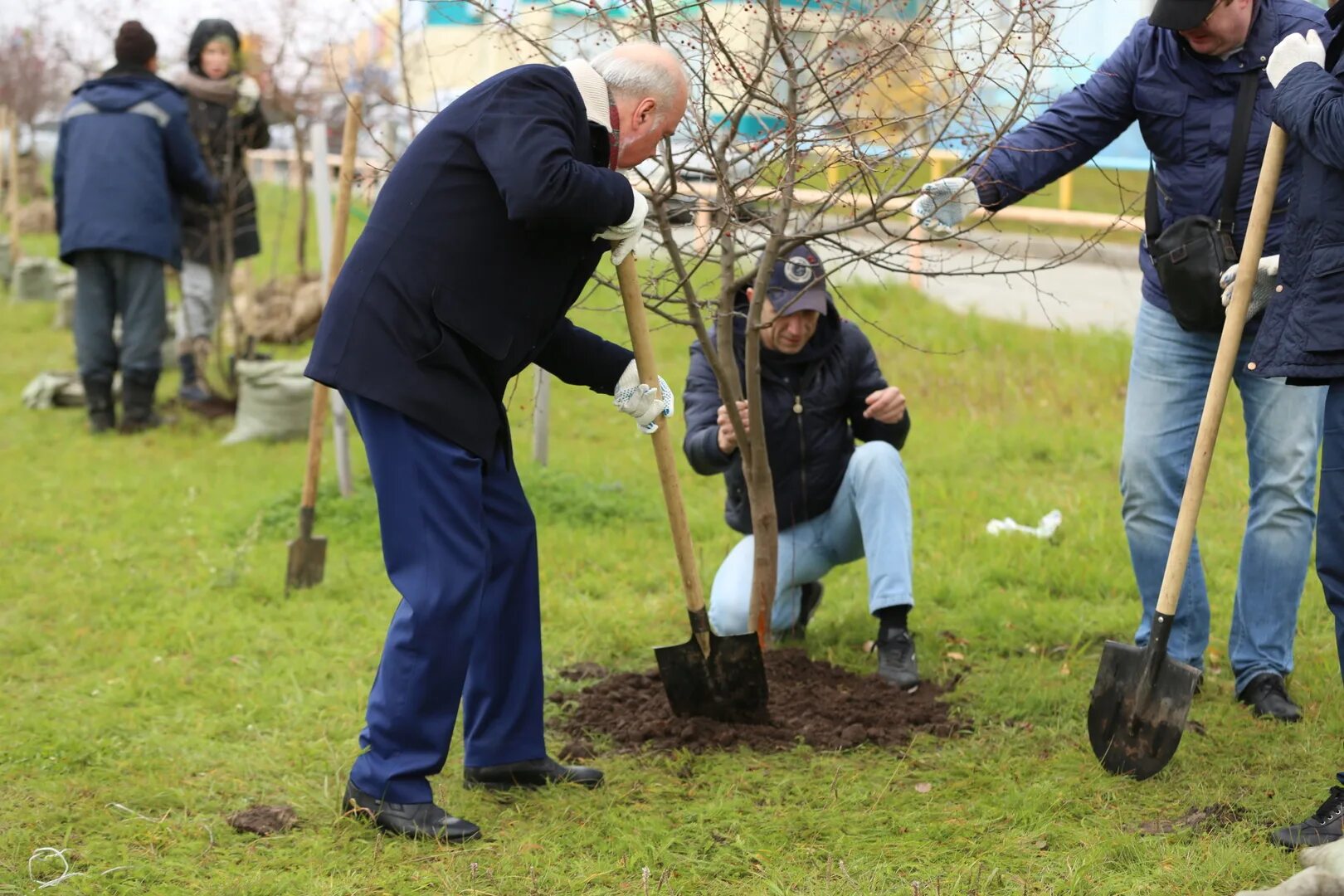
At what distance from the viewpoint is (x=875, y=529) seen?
4.37 m

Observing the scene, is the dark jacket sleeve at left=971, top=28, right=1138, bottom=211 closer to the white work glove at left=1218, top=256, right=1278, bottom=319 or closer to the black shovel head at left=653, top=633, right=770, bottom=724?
the white work glove at left=1218, top=256, right=1278, bottom=319

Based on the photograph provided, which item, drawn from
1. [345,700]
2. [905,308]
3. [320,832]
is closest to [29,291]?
[905,308]

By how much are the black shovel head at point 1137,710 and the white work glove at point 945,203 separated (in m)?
1.17

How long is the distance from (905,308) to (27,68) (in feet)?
55.5

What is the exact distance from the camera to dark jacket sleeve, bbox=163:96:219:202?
7.96 metres

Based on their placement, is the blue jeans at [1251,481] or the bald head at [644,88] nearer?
the bald head at [644,88]

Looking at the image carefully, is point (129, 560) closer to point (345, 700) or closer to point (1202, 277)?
point (345, 700)

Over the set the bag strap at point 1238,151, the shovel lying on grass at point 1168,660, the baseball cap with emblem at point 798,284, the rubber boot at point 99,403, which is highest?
the bag strap at point 1238,151

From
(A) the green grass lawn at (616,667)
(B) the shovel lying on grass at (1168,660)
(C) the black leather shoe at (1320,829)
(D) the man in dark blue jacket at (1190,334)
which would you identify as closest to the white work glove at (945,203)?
(D) the man in dark blue jacket at (1190,334)

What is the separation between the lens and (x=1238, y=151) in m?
3.69

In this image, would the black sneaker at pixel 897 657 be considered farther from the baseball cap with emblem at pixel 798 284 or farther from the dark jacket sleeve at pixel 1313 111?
the dark jacket sleeve at pixel 1313 111

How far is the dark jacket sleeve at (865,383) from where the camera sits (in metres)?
4.46

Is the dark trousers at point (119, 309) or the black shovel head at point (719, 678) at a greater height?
the dark trousers at point (119, 309)

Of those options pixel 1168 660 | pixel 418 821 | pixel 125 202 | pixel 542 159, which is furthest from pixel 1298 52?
pixel 125 202
